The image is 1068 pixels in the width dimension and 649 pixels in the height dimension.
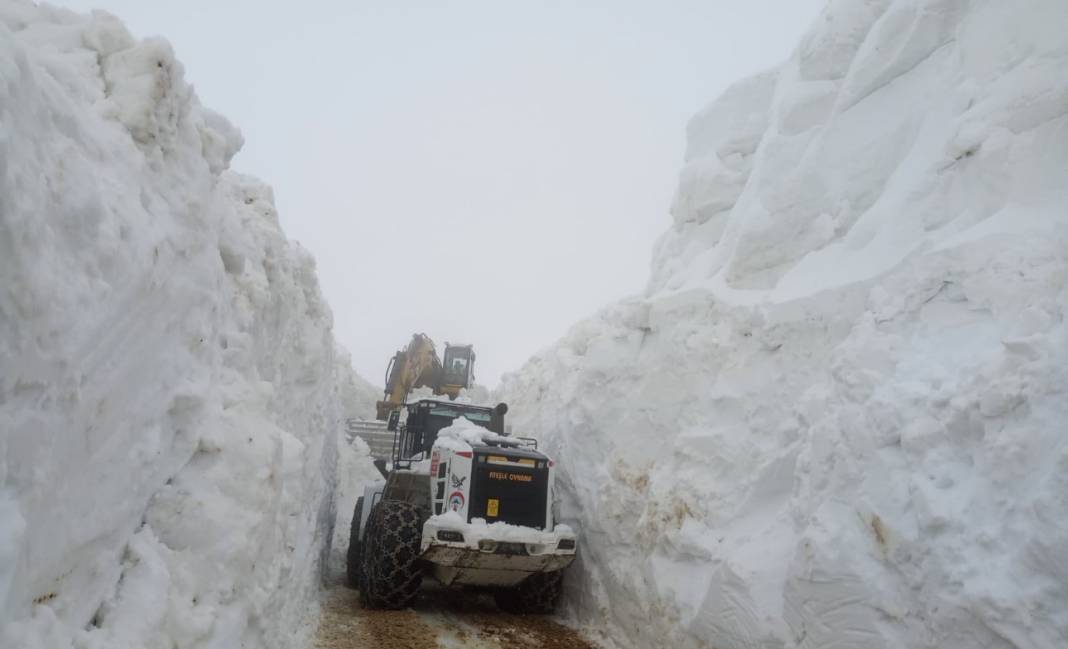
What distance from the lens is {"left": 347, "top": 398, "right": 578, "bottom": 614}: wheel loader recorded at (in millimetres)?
7875

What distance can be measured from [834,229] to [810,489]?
343cm

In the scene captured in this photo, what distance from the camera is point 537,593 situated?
8812 millimetres

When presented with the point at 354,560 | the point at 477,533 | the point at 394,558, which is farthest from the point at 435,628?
the point at 354,560

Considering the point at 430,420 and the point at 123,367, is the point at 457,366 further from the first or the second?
the point at 123,367

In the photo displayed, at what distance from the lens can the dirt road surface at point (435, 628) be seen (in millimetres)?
7129

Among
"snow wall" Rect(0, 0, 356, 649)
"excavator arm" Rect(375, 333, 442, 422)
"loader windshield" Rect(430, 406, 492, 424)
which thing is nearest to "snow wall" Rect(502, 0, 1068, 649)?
"loader windshield" Rect(430, 406, 492, 424)

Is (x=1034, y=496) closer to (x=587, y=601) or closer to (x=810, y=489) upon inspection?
(x=810, y=489)

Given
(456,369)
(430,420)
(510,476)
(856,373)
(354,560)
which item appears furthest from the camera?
(456,369)

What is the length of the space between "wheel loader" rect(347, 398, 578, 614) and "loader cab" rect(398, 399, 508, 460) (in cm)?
126

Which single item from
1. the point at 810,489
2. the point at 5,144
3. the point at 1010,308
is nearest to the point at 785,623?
the point at 810,489

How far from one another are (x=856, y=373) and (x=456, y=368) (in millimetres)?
18541

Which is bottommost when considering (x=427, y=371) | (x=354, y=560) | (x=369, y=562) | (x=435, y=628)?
(x=435, y=628)

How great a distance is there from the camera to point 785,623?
5.12m

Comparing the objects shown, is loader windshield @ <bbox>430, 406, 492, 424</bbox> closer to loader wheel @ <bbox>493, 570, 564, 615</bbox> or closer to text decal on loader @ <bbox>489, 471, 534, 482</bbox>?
text decal on loader @ <bbox>489, 471, 534, 482</bbox>
